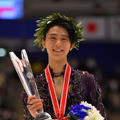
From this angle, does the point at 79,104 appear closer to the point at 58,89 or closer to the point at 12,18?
the point at 58,89

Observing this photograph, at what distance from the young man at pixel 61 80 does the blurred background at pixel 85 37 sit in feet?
16.8

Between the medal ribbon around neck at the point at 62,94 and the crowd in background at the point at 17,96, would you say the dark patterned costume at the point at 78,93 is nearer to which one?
the medal ribbon around neck at the point at 62,94

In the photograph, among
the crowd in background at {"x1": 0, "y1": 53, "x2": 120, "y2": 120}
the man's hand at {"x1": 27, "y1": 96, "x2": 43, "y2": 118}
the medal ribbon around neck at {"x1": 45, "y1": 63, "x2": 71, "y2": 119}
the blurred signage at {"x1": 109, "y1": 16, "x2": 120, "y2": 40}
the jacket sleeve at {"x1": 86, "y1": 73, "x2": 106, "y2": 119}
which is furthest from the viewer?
the blurred signage at {"x1": 109, "y1": 16, "x2": 120, "y2": 40}

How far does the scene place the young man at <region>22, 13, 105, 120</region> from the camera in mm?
2717

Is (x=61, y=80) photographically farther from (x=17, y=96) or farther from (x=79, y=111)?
(x=17, y=96)

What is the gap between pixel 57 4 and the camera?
13609 millimetres

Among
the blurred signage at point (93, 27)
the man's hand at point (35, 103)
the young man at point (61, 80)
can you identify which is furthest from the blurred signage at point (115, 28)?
the man's hand at point (35, 103)

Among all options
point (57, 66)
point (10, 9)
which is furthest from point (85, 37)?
point (57, 66)

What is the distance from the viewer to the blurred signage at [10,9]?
1073 centimetres

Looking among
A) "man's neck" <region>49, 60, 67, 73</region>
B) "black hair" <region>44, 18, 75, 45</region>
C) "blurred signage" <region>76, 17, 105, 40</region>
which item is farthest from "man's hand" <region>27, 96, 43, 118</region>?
"blurred signage" <region>76, 17, 105, 40</region>

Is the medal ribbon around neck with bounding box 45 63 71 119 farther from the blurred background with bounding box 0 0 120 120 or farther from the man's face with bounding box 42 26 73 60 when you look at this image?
the blurred background with bounding box 0 0 120 120

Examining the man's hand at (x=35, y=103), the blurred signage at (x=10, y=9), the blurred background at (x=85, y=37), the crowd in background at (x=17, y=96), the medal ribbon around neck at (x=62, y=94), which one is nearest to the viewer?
the man's hand at (x=35, y=103)

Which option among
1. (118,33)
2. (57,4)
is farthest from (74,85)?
(57,4)

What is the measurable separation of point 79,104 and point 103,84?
7821mm
